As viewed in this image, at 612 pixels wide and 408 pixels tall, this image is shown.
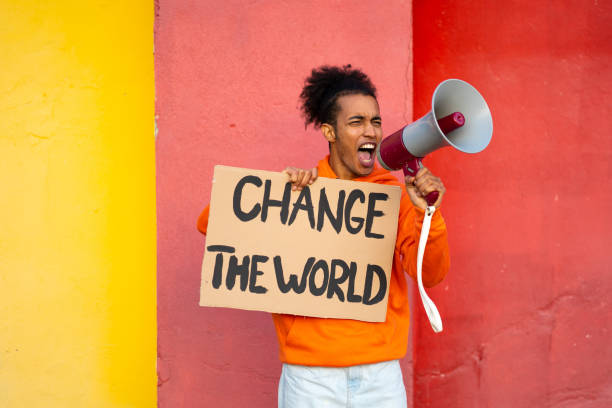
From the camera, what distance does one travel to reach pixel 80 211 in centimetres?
291

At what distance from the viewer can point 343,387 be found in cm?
181

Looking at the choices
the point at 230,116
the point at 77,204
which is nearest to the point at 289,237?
the point at 230,116

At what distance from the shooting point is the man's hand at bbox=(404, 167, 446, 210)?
65.5 inches

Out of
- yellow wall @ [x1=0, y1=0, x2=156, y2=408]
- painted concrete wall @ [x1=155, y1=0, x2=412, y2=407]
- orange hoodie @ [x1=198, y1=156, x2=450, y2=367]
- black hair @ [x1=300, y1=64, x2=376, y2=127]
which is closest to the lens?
orange hoodie @ [x1=198, y1=156, x2=450, y2=367]

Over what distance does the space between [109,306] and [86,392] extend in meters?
0.47

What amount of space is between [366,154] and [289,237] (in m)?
0.43

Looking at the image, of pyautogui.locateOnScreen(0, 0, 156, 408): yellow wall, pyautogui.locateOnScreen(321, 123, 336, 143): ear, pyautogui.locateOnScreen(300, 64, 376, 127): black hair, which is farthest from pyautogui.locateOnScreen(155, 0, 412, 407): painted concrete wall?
pyautogui.locateOnScreen(321, 123, 336, 143): ear

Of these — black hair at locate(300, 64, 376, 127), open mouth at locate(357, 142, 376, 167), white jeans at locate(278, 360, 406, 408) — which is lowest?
white jeans at locate(278, 360, 406, 408)

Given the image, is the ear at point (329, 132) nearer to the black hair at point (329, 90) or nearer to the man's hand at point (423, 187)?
the black hair at point (329, 90)

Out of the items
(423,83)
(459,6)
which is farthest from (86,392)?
(459,6)

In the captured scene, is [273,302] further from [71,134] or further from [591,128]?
[591,128]

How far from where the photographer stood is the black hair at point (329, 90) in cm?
209

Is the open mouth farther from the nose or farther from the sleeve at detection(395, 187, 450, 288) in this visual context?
the sleeve at detection(395, 187, 450, 288)

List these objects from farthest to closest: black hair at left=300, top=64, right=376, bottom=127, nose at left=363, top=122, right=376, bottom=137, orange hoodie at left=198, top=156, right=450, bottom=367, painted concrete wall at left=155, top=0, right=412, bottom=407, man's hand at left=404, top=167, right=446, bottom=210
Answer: painted concrete wall at left=155, top=0, right=412, bottom=407 → black hair at left=300, top=64, right=376, bottom=127 → nose at left=363, top=122, right=376, bottom=137 → orange hoodie at left=198, top=156, right=450, bottom=367 → man's hand at left=404, top=167, right=446, bottom=210
